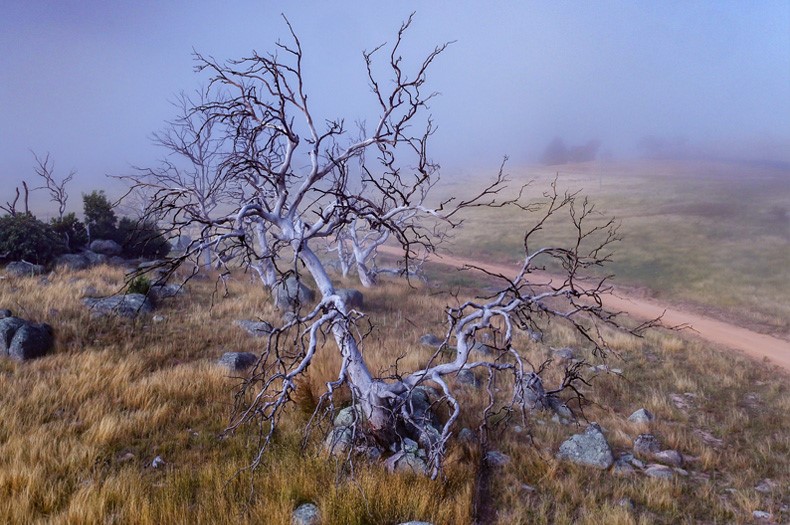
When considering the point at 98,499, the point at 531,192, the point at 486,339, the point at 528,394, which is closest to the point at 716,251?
the point at 486,339

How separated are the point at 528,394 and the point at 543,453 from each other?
6.44ft

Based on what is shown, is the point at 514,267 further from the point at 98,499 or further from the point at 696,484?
the point at 98,499

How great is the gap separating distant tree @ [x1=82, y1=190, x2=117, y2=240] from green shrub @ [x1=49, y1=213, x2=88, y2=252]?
0.34 meters

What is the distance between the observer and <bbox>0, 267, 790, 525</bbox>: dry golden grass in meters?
4.21

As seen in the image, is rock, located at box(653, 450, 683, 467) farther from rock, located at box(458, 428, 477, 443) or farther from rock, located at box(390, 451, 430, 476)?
rock, located at box(390, 451, 430, 476)

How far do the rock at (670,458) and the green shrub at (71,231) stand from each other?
19.3 metres

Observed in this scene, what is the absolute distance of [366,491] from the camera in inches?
171

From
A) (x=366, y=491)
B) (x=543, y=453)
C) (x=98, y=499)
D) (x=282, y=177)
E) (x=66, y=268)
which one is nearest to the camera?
(x=98, y=499)

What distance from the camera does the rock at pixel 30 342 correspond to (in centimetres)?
777

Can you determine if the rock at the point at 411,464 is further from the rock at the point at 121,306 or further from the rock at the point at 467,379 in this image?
the rock at the point at 121,306

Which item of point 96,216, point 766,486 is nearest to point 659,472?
point 766,486

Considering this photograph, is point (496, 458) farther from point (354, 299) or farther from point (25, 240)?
point (25, 240)

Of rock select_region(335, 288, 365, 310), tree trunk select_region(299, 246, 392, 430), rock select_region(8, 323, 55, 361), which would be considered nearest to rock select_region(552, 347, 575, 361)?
rock select_region(335, 288, 365, 310)

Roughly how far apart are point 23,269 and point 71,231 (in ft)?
14.9
